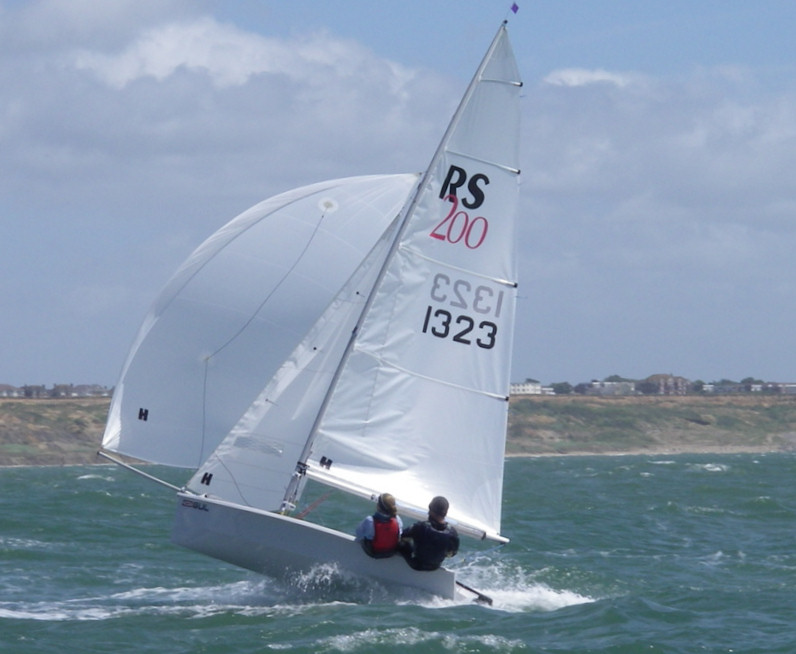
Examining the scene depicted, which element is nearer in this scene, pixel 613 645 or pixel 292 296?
pixel 613 645

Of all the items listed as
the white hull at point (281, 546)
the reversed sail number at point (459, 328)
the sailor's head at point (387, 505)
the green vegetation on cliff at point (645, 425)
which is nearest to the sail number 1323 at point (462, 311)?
the reversed sail number at point (459, 328)

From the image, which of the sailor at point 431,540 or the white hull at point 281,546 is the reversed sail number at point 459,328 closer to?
the sailor at point 431,540

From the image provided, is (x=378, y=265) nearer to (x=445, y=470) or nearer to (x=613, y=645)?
(x=445, y=470)

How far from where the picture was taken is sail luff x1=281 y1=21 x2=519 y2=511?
14359mm

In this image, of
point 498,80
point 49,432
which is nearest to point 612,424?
point 49,432

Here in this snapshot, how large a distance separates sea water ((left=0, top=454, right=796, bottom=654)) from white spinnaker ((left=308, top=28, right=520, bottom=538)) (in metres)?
1.17

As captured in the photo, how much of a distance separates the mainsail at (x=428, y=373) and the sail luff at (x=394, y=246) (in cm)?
1

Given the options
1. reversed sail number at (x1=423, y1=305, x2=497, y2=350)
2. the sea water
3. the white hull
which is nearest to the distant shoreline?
the sea water

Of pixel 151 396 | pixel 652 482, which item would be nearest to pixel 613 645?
pixel 151 396

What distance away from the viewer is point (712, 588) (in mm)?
16922

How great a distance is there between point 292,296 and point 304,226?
825mm

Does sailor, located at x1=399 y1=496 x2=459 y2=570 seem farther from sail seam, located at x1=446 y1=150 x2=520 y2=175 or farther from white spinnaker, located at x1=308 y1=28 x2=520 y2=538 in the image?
sail seam, located at x1=446 y1=150 x2=520 y2=175

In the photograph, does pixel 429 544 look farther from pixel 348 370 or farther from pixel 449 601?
pixel 348 370

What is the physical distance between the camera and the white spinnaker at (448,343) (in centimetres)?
1448
